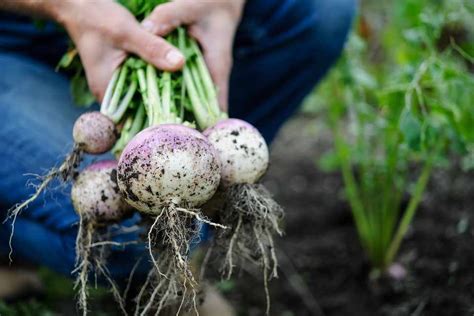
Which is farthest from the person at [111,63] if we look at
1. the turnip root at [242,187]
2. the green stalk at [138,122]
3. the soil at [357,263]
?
the soil at [357,263]

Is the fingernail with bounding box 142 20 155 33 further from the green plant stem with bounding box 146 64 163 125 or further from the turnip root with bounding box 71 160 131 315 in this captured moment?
the turnip root with bounding box 71 160 131 315

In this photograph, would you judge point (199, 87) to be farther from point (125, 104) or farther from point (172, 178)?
point (172, 178)

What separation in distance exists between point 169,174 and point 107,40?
423mm

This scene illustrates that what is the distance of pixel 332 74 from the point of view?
2.10m

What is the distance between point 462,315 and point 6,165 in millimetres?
1245

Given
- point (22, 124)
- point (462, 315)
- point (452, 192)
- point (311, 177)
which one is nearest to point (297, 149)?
point (311, 177)

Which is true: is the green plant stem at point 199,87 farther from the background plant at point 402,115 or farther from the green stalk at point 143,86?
the background plant at point 402,115

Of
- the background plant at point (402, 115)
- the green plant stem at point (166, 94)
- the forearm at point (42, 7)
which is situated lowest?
the background plant at point (402, 115)

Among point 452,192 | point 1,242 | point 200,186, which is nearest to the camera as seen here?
point 200,186

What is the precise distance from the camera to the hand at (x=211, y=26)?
1.38 meters

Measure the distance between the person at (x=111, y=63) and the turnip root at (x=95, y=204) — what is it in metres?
0.09

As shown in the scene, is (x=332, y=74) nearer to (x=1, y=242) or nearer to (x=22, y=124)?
(x=22, y=124)

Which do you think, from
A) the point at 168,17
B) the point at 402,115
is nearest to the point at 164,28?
the point at 168,17

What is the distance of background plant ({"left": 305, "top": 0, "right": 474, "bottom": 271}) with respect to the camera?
151cm
